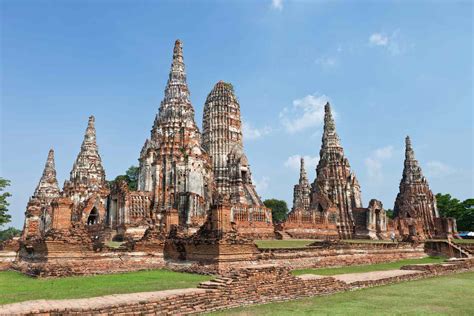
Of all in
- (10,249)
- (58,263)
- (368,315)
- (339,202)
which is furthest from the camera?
(339,202)

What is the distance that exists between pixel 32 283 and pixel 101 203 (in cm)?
3219

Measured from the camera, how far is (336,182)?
162ft

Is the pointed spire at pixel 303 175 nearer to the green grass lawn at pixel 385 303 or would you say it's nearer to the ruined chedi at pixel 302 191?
the ruined chedi at pixel 302 191

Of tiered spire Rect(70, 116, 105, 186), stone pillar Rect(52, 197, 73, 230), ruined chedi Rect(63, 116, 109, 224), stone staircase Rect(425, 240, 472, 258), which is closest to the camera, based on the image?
stone pillar Rect(52, 197, 73, 230)

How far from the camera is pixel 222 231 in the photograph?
1622 centimetres

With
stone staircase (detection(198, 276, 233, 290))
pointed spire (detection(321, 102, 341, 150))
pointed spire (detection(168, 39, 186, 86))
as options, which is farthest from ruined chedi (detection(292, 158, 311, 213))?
stone staircase (detection(198, 276, 233, 290))

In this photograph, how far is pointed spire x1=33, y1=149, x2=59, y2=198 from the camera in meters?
47.8

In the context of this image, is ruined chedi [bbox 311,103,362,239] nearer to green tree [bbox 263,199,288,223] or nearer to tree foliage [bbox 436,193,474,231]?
tree foliage [bbox 436,193,474,231]

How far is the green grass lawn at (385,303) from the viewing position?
8945 millimetres

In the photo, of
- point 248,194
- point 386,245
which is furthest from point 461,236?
point 386,245

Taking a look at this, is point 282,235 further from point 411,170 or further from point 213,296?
point 411,170

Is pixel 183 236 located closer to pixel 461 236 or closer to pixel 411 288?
pixel 411 288

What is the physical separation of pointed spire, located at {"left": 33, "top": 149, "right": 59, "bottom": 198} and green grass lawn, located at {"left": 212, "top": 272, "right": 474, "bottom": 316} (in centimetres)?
4352

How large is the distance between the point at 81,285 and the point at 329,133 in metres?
44.2
